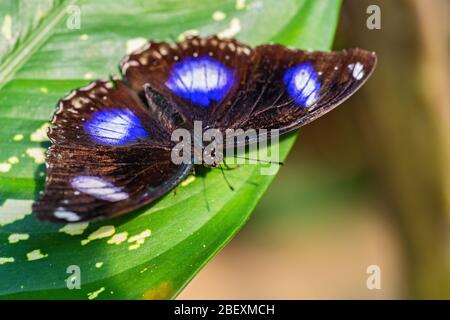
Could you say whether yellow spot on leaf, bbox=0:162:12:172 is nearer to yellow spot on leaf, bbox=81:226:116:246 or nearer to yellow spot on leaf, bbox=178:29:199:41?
yellow spot on leaf, bbox=81:226:116:246

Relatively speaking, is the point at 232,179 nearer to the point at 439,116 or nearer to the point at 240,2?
the point at 240,2

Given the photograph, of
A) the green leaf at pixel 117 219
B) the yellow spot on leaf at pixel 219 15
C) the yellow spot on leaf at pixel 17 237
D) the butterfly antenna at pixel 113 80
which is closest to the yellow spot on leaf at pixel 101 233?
the green leaf at pixel 117 219

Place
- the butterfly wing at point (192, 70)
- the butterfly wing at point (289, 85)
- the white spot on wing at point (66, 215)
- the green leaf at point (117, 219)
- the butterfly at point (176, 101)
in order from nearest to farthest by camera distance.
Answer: the white spot on wing at point (66, 215) < the green leaf at point (117, 219) < the butterfly at point (176, 101) < the butterfly wing at point (289, 85) < the butterfly wing at point (192, 70)

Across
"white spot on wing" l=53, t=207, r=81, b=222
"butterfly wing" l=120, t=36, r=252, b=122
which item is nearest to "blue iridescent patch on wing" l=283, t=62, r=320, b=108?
"butterfly wing" l=120, t=36, r=252, b=122

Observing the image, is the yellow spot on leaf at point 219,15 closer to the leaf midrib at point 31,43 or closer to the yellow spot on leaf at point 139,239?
the leaf midrib at point 31,43

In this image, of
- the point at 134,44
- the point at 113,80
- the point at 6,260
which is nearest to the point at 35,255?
the point at 6,260

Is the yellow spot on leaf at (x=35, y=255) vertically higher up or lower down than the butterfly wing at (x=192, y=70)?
lower down

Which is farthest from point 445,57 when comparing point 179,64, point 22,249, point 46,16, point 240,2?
point 22,249
